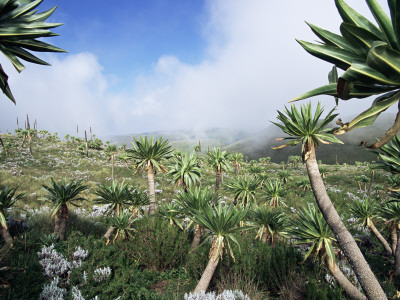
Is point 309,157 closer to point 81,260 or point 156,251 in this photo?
point 156,251

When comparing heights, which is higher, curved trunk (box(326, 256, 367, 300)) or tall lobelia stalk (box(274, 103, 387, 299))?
tall lobelia stalk (box(274, 103, 387, 299))

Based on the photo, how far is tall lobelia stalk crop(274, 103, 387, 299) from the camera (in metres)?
3.14

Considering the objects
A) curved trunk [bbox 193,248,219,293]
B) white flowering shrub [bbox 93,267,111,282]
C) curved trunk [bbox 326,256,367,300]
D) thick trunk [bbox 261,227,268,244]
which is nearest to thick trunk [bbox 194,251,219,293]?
Answer: curved trunk [bbox 193,248,219,293]

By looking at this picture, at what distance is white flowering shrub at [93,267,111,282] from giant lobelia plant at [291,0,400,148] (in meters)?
6.31

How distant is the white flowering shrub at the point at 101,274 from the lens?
5.50 meters

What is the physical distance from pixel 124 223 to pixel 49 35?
20.0 feet

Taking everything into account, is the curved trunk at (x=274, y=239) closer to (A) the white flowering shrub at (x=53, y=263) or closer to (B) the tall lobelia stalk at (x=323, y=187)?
(B) the tall lobelia stalk at (x=323, y=187)

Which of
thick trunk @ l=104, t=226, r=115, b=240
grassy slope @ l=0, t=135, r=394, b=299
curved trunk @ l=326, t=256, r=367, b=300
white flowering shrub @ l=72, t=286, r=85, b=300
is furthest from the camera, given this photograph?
grassy slope @ l=0, t=135, r=394, b=299

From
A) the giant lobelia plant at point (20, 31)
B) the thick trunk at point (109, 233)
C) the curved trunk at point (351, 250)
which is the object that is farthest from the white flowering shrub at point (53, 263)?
the curved trunk at point (351, 250)

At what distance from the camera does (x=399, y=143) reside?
344 centimetres

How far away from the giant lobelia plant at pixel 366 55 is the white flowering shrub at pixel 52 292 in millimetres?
6032

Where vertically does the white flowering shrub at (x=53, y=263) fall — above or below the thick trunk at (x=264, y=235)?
above

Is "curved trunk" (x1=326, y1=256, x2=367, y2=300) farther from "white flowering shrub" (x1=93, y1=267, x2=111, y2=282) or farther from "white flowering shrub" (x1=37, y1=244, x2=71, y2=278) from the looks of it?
"white flowering shrub" (x1=37, y1=244, x2=71, y2=278)

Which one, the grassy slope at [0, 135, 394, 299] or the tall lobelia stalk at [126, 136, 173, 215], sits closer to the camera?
the tall lobelia stalk at [126, 136, 173, 215]
